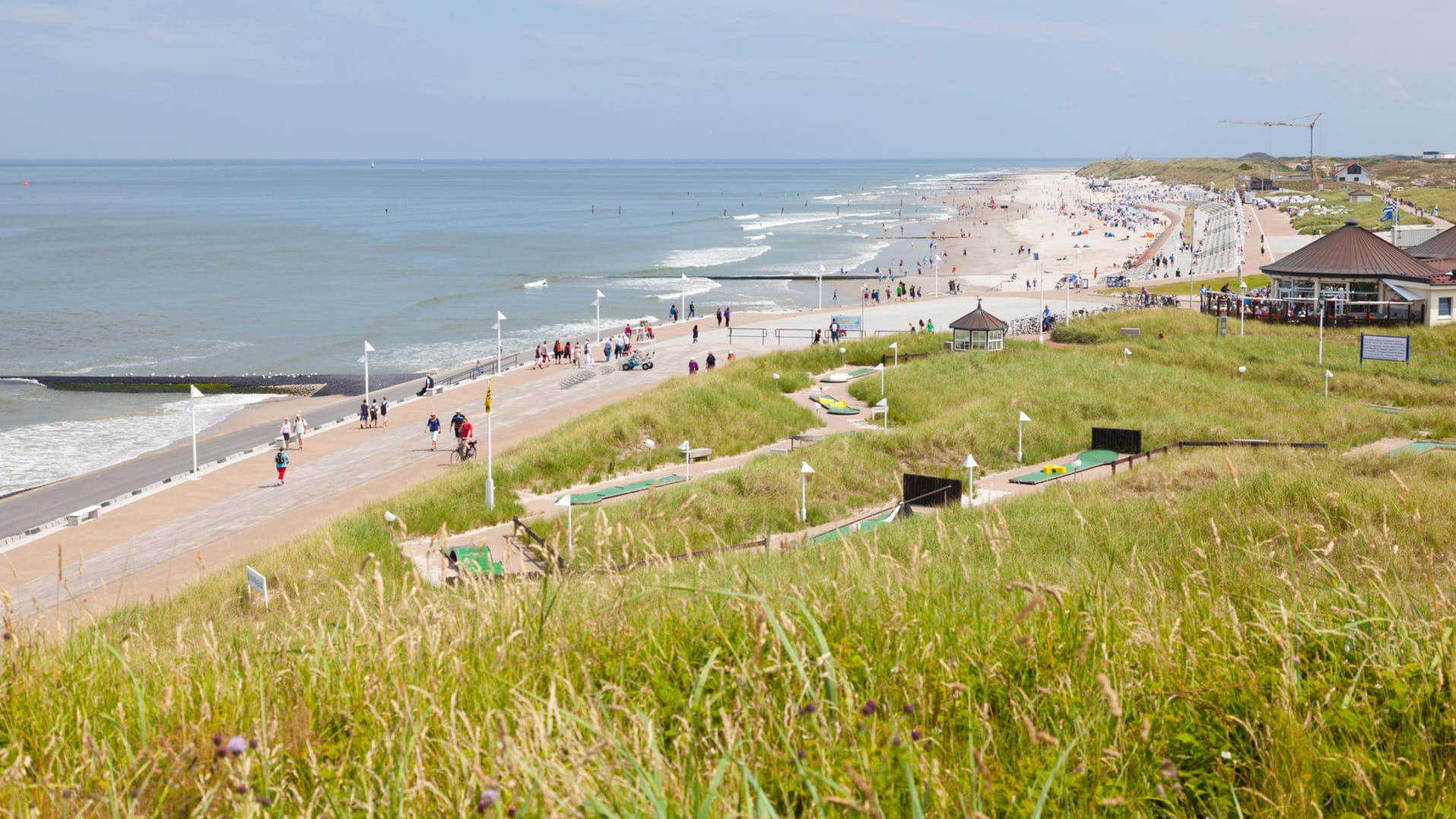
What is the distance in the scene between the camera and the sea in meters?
39.1

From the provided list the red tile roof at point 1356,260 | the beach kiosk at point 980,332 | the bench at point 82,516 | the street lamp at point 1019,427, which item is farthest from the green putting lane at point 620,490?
the red tile roof at point 1356,260

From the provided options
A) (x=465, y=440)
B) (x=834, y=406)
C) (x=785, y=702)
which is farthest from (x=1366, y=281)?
(x=785, y=702)

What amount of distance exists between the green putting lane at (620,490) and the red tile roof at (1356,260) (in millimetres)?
28169

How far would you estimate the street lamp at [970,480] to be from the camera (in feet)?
52.4

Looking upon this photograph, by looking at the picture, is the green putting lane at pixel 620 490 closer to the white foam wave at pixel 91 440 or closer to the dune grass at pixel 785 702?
the dune grass at pixel 785 702

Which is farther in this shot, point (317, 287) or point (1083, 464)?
point (317, 287)

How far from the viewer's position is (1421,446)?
2025 centimetres

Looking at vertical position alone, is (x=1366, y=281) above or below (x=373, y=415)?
above

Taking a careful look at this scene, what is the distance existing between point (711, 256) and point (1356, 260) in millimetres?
57651

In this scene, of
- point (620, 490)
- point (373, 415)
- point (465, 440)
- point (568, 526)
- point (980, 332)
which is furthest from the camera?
point (980, 332)

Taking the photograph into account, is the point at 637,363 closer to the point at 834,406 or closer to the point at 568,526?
the point at 834,406

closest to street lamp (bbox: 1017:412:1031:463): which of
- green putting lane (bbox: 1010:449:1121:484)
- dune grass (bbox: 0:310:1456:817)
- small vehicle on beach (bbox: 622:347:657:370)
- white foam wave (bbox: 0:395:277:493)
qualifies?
green putting lane (bbox: 1010:449:1121:484)

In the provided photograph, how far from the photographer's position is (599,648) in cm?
361

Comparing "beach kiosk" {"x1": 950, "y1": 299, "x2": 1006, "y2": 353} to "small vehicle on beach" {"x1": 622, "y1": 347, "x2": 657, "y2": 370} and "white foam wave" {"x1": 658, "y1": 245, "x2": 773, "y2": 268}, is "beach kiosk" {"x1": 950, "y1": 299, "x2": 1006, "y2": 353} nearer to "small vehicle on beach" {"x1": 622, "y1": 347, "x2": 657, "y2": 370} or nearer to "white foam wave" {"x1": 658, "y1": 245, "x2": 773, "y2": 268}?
"small vehicle on beach" {"x1": 622, "y1": 347, "x2": 657, "y2": 370}
